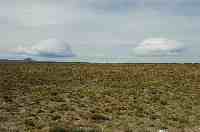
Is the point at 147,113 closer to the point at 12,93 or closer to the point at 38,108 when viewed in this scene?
the point at 38,108

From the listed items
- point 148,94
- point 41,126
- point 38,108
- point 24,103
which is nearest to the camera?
point 41,126

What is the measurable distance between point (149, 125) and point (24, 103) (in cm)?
969

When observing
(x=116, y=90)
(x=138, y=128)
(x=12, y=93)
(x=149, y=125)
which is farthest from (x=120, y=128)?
(x=116, y=90)

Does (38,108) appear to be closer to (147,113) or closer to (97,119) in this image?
(97,119)

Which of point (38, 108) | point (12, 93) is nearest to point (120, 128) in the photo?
point (38, 108)

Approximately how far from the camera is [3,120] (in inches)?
781

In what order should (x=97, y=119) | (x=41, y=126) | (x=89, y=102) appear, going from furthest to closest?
(x=89, y=102), (x=97, y=119), (x=41, y=126)

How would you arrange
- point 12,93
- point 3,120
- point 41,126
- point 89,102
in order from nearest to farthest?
point 41,126
point 3,120
point 89,102
point 12,93

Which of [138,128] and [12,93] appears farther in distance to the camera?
[12,93]

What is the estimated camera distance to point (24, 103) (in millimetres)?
25953

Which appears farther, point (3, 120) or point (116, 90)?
point (116, 90)

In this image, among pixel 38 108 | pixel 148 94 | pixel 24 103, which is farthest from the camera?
pixel 148 94

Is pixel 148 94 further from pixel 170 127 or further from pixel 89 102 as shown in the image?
pixel 170 127

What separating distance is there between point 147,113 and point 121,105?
3017mm
